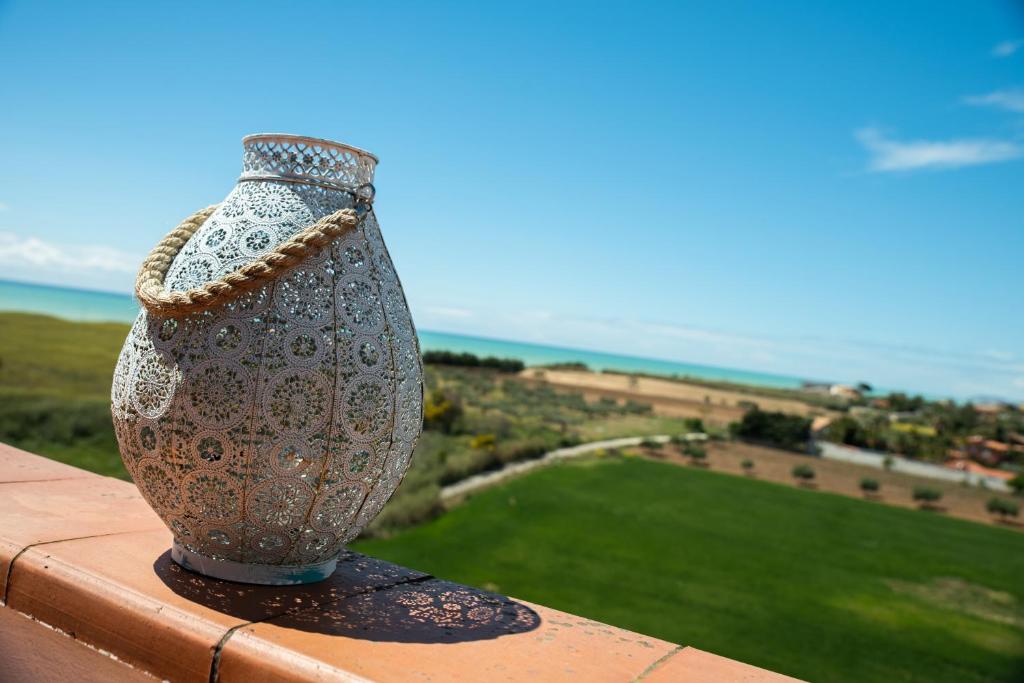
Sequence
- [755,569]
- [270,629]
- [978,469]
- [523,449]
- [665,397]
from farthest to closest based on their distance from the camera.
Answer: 1. [665,397]
2. [978,469]
3. [523,449]
4. [755,569]
5. [270,629]

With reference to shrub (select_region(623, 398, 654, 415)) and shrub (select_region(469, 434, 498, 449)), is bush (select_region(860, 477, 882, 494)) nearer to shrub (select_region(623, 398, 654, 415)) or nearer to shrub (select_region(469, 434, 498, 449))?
shrub (select_region(469, 434, 498, 449))

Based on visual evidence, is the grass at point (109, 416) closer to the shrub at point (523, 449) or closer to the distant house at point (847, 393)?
the shrub at point (523, 449)

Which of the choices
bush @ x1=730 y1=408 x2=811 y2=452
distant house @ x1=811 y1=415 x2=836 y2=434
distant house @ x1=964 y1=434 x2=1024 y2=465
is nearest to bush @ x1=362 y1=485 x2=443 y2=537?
bush @ x1=730 y1=408 x2=811 y2=452

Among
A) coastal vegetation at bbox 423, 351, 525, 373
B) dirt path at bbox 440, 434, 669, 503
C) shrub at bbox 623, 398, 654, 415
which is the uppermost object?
coastal vegetation at bbox 423, 351, 525, 373

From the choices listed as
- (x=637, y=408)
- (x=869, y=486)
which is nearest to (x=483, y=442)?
(x=869, y=486)

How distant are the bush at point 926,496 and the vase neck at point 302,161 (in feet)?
88.6

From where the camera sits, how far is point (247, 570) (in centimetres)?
241

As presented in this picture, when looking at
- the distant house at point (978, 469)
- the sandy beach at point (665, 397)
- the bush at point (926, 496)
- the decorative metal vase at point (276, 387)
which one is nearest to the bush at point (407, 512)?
the decorative metal vase at point (276, 387)

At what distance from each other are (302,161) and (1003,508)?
27.4 m

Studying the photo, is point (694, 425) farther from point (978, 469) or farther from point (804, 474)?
point (978, 469)

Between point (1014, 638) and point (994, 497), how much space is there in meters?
12.7

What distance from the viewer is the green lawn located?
508 inches

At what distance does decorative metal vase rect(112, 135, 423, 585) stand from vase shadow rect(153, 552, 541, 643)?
8 centimetres

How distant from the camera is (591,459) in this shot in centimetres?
2534
